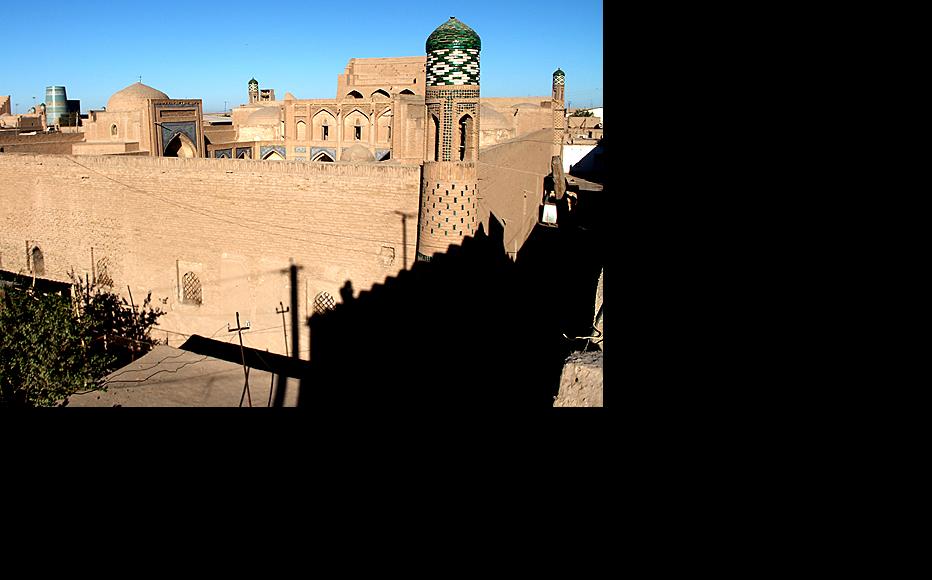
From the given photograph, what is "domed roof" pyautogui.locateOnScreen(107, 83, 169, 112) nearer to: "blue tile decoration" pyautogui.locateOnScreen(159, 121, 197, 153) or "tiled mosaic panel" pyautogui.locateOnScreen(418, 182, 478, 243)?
"blue tile decoration" pyautogui.locateOnScreen(159, 121, 197, 153)

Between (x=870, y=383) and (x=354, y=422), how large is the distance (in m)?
4.75

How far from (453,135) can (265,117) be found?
798 inches

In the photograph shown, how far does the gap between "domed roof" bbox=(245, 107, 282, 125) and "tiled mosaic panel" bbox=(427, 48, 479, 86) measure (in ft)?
62.7

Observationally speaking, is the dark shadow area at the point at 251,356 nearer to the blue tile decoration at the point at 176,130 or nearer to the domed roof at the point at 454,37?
the domed roof at the point at 454,37

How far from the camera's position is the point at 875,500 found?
0.67m

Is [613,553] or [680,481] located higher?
[680,481]

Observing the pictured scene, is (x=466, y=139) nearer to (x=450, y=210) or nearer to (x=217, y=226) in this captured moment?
(x=450, y=210)

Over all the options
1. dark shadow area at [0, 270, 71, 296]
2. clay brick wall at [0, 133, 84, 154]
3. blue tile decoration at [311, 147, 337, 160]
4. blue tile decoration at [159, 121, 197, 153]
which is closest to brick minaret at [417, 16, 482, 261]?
dark shadow area at [0, 270, 71, 296]

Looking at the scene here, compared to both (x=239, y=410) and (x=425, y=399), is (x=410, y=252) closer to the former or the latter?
(x=425, y=399)

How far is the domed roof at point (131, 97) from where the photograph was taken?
75.7ft

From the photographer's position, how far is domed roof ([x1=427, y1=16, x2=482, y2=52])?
9109mm

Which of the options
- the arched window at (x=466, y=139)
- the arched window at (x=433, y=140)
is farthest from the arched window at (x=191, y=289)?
the arched window at (x=466, y=139)

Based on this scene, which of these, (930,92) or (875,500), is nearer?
(930,92)

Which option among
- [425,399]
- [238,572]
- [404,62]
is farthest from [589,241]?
[404,62]
